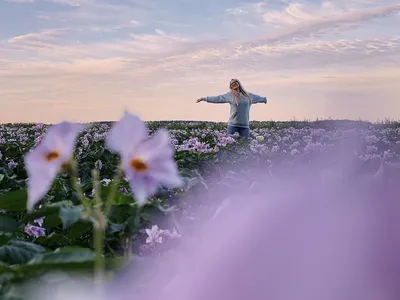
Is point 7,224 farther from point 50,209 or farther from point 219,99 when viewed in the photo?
point 219,99

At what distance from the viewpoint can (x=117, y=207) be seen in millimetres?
1517

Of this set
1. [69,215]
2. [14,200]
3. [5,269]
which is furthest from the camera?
[14,200]

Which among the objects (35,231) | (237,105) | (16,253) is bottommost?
(35,231)

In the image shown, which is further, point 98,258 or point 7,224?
point 7,224

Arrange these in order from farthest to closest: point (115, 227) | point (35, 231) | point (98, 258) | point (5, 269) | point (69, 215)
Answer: point (35, 231), point (115, 227), point (69, 215), point (5, 269), point (98, 258)

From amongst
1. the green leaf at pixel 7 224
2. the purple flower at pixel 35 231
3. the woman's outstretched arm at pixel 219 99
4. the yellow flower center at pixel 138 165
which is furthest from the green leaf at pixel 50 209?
the woman's outstretched arm at pixel 219 99

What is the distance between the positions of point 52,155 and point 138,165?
129mm

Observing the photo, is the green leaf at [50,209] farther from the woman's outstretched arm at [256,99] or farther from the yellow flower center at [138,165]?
the woman's outstretched arm at [256,99]

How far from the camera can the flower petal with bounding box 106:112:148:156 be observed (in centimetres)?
88

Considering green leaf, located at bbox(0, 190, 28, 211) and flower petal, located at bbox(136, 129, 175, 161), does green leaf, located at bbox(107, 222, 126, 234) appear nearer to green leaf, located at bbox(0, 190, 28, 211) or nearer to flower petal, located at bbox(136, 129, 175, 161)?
green leaf, located at bbox(0, 190, 28, 211)

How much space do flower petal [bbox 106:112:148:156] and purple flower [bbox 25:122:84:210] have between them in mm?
72

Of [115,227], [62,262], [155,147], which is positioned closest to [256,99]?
[115,227]

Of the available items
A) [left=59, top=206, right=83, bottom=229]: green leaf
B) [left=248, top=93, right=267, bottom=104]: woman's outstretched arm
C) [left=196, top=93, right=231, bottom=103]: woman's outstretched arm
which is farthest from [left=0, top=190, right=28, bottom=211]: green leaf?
[left=248, top=93, right=267, bottom=104]: woman's outstretched arm

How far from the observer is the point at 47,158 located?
971mm
